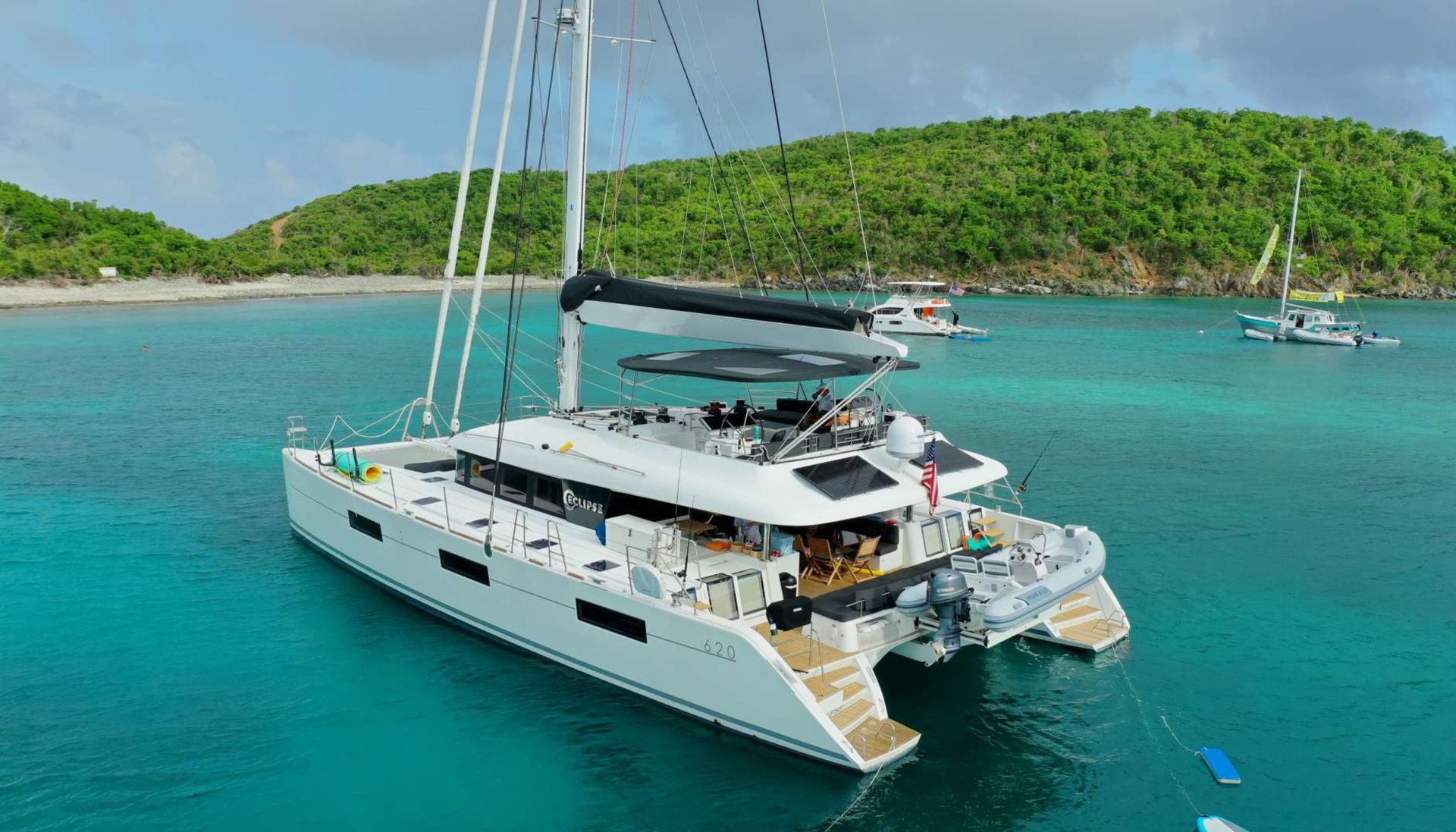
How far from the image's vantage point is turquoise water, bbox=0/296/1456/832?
32.3 ft

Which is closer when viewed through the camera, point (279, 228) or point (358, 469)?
point (358, 469)

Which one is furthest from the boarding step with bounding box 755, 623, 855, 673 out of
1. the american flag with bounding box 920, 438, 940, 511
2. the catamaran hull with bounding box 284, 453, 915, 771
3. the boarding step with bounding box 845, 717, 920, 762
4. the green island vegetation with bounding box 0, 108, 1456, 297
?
the green island vegetation with bounding box 0, 108, 1456, 297

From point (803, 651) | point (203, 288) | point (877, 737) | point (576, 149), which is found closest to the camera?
point (877, 737)

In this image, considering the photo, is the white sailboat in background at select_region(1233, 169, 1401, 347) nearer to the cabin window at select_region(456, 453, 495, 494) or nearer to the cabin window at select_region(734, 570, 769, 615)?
the cabin window at select_region(456, 453, 495, 494)

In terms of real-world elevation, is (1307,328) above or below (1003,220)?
below

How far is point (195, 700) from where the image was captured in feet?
39.1

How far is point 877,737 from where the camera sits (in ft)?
32.6

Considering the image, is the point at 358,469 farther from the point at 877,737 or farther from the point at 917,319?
the point at 917,319

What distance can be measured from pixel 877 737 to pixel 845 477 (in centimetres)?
329

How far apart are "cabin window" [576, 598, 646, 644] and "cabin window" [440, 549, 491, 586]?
1.82m

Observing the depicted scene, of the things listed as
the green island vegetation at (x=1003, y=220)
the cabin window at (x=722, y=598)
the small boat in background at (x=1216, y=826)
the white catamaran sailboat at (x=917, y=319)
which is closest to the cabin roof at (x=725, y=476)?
the cabin window at (x=722, y=598)

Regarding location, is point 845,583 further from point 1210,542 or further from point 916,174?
point 916,174

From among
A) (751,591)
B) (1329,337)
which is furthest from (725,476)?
(1329,337)

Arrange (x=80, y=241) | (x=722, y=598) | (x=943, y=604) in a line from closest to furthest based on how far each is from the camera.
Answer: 1. (x=943, y=604)
2. (x=722, y=598)
3. (x=80, y=241)
